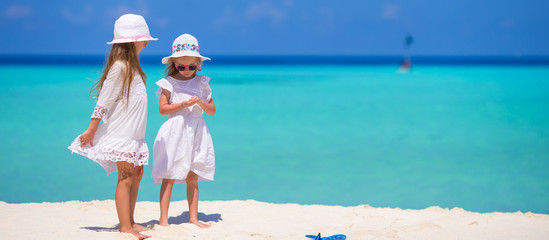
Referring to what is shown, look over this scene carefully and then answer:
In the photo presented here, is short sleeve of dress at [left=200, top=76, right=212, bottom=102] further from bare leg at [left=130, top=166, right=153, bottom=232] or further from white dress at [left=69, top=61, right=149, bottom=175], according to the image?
bare leg at [left=130, top=166, right=153, bottom=232]

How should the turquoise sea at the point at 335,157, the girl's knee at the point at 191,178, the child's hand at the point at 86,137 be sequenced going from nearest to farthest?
the child's hand at the point at 86,137
the girl's knee at the point at 191,178
the turquoise sea at the point at 335,157

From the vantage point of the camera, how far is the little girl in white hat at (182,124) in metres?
4.38

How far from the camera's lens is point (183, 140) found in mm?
4414

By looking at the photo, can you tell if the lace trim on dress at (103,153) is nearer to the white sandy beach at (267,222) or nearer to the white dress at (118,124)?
the white dress at (118,124)

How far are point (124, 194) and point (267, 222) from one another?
133cm

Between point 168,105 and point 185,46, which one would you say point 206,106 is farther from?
point 185,46

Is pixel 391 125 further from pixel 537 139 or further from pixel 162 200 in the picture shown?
pixel 162 200

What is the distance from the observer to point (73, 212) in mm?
5062

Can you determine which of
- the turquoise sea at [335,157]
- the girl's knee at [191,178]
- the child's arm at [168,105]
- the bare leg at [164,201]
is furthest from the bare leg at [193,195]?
the turquoise sea at [335,157]

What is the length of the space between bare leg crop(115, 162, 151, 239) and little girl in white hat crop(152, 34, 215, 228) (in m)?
0.35

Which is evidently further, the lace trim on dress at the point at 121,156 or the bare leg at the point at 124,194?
the bare leg at the point at 124,194

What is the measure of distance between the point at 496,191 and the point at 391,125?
682cm

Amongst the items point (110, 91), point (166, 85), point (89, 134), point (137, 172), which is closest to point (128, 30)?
point (110, 91)

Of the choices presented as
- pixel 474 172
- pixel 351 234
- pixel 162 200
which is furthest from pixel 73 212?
pixel 474 172
